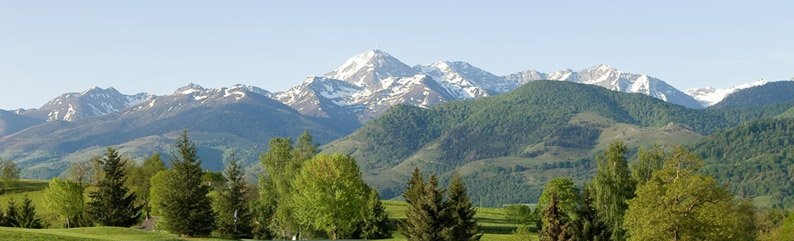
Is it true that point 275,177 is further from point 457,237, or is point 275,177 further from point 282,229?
point 457,237

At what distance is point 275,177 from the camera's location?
124750 mm

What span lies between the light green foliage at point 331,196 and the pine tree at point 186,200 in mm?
23474

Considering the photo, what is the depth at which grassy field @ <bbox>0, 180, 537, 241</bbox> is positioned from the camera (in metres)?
60.3

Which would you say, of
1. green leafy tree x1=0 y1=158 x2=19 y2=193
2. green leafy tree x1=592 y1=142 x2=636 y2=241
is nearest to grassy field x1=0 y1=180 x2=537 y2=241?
green leafy tree x1=0 y1=158 x2=19 y2=193

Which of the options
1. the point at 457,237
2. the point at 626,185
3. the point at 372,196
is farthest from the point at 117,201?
the point at 626,185

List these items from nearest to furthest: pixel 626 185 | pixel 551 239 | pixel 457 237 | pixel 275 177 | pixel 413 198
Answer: pixel 551 239
pixel 457 237
pixel 413 198
pixel 626 185
pixel 275 177

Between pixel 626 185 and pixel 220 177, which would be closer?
pixel 626 185

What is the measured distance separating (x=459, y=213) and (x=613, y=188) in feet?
105

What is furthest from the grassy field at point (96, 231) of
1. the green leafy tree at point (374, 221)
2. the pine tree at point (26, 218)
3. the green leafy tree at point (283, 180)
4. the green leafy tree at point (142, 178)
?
the green leafy tree at point (283, 180)

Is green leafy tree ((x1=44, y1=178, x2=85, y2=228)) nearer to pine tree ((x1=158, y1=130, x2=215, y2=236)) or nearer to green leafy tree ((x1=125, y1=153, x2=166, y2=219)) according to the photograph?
green leafy tree ((x1=125, y1=153, x2=166, y2=219))

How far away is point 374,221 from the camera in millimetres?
114375

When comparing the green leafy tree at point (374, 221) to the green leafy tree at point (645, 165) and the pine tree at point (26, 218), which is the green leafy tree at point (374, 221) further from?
the pine tree at point (26, 218)

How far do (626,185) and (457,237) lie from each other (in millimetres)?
35238

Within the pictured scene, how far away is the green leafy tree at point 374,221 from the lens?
11341 cm
